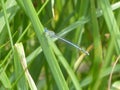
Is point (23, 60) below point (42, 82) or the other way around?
the other way around

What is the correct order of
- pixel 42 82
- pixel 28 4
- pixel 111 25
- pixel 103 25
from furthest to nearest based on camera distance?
1. pixel 42 82
2. pixel 103 25
3. pixel 111 25
4. pixel 28 4

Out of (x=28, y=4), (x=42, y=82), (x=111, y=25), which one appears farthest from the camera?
(x=42, y=82)

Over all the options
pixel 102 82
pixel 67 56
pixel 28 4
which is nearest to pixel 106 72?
pixel 102 82

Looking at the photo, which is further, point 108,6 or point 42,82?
point 42,82

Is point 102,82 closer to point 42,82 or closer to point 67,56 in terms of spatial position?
point 67,56

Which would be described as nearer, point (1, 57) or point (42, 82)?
point (1, 57)

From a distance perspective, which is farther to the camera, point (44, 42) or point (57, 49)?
point (57, 49)

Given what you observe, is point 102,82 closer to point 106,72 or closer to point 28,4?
point 106,72

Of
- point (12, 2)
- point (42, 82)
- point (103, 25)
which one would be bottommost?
point (42, 82)

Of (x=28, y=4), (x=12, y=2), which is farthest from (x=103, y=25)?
(x=28, y=4)
